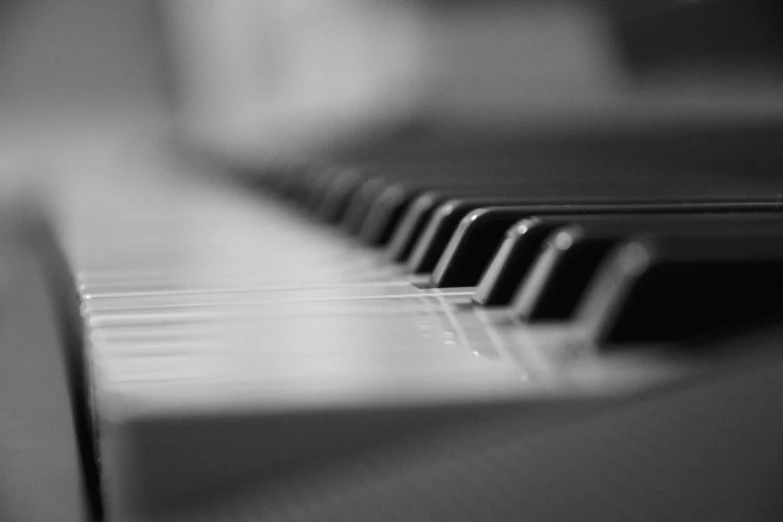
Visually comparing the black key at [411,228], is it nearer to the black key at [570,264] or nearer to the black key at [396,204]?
the black key at [396,204]

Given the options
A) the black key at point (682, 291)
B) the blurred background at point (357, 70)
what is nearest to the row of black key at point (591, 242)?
the black key at point (682, 291)

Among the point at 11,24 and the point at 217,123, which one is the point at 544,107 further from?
the point at 11,24

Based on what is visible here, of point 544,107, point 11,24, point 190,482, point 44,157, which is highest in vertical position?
point 190,482

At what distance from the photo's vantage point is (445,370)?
0.41 metres

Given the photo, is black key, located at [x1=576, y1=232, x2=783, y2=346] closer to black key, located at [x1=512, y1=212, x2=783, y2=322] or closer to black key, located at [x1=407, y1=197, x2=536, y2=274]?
black key, located at [x1=512, y1=212, x2=783, y2=322]

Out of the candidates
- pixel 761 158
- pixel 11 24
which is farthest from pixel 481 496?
pixel 11 24

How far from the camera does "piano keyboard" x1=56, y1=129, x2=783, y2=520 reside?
1.14ft

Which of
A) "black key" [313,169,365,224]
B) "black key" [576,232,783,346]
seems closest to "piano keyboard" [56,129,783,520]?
"black key" [576,232,783,346]

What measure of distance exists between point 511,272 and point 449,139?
4.29ft

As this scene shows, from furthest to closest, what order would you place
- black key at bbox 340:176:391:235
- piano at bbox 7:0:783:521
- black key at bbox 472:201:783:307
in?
black key at bbox 340:176:391:235 → black key at bbox 472:201:783:307 → piano at bbox 7:0:783:521

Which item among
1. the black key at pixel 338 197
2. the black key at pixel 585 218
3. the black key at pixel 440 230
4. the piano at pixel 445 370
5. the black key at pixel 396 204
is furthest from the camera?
the black key at pixel 338 197

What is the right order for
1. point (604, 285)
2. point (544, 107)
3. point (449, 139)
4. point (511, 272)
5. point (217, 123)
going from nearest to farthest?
1. point (604, 285)
2. point (511, 272)
3. point (544, 107)
4. point (449, 139)
5. point (217, 123)

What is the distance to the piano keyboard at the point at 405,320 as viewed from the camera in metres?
0.35

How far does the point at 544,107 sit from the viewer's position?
1.46 m
